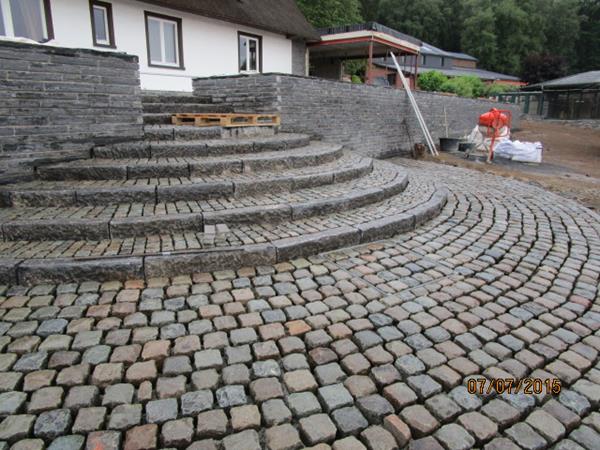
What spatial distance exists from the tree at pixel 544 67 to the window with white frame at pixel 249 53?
147 feet

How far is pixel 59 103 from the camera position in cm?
466

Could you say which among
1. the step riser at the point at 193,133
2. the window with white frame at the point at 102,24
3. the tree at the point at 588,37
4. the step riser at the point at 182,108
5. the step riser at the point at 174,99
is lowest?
the step riser at the point at 193,133

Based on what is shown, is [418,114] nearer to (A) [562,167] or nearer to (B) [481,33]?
(A) [562,167]

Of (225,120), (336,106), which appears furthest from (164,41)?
(225,120)

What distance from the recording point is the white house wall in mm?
9109

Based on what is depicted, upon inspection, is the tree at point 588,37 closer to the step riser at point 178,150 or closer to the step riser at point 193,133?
the step riser at point 193,133

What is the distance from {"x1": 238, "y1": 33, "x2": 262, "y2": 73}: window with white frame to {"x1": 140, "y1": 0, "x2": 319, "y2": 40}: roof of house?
549 millimetres

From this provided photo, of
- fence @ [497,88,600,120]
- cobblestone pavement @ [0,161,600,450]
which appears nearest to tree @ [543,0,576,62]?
fence @ [497,88,600,120]

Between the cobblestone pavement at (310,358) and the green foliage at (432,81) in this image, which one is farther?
the green foliage at (432,81)

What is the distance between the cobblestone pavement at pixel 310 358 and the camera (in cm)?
193

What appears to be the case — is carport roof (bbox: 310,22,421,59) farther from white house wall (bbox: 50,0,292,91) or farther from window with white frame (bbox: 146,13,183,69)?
window with white frame (bbox: 146,13,183,69)

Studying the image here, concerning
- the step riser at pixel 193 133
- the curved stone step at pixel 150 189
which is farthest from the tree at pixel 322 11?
the curved stone step at pixel 150 189

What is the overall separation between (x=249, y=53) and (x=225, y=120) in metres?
8.49
